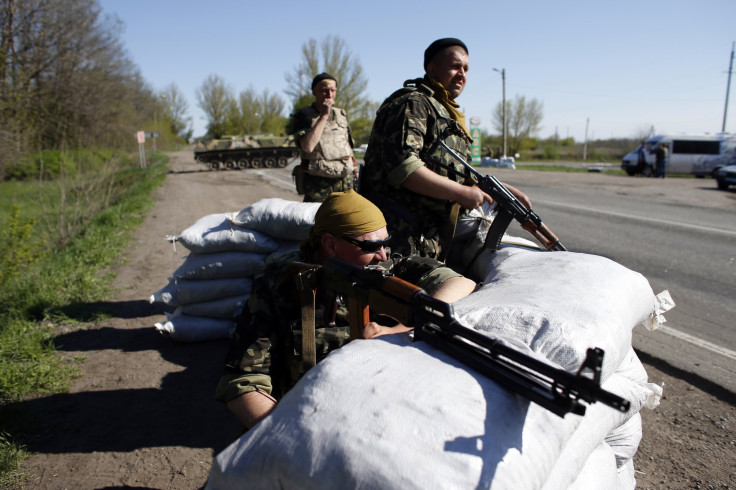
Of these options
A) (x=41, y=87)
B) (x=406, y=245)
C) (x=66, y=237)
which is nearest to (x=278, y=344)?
(x=406, y=245)

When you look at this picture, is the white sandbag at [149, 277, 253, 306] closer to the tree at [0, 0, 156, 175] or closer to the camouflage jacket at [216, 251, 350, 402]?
the camouflage jacket at [216, 251, 350, 402]

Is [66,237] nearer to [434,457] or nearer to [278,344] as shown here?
[278,344]

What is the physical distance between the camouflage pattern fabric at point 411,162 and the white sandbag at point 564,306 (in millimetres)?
464

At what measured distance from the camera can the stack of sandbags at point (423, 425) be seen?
101 cm

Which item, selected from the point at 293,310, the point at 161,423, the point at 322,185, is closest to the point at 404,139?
the point at 293,310

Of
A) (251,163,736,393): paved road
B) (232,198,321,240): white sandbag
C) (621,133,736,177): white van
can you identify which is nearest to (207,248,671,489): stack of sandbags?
(251,163,736,393): paved road

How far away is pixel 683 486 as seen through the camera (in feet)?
6.47

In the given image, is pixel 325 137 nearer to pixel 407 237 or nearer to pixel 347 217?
pixel 407 237

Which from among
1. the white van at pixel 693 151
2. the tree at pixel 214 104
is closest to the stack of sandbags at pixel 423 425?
the white van at pixel 693 151

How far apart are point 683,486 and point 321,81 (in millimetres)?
3504

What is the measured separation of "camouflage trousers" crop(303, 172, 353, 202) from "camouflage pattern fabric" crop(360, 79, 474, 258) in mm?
1864

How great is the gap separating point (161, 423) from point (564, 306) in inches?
85.2

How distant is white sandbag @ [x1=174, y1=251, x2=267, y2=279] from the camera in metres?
3.50

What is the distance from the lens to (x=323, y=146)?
4191mm
